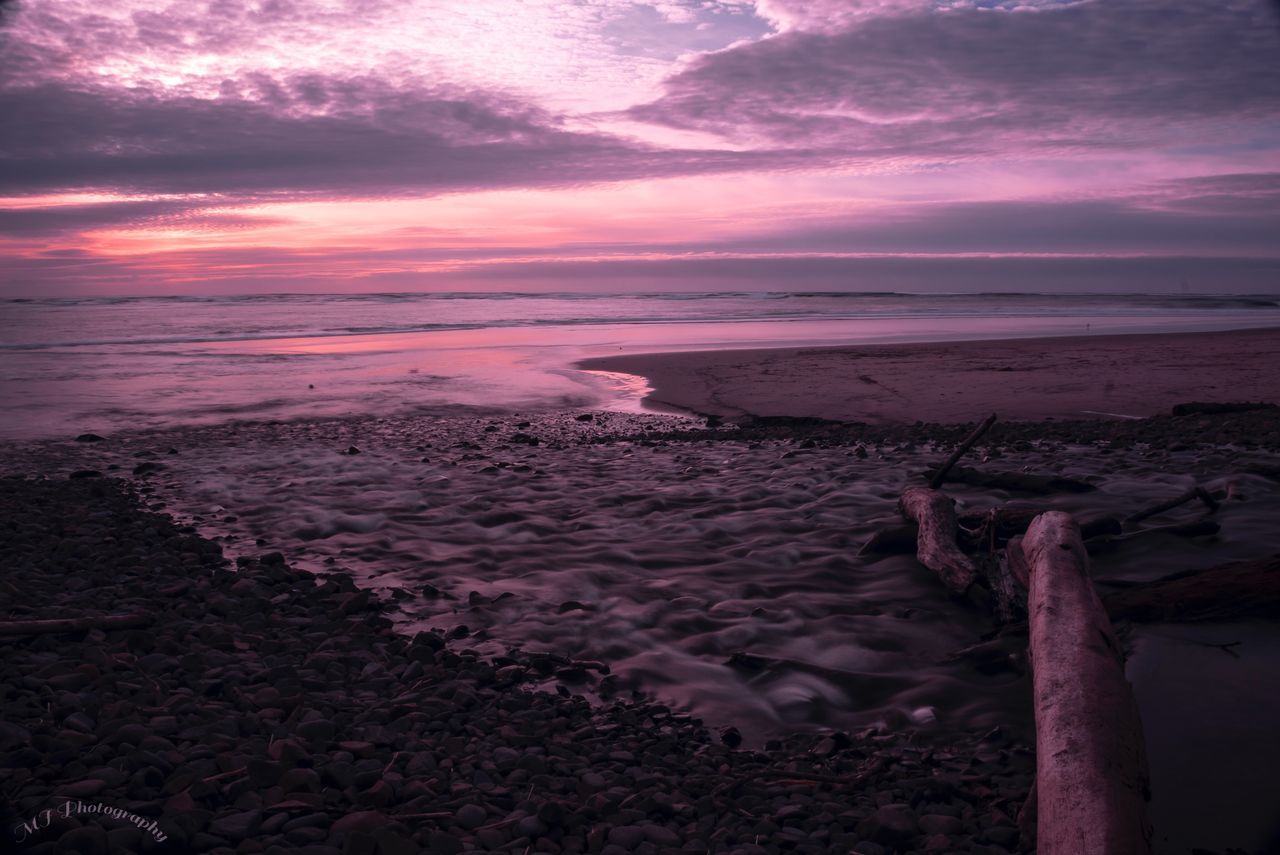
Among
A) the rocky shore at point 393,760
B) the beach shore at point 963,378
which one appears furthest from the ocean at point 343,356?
the rocky shore at point 393,760

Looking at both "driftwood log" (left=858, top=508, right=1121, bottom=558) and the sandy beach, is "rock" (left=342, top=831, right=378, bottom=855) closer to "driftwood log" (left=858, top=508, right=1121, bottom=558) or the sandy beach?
the sandy beach

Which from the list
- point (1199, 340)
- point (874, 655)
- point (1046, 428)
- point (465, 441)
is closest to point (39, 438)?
point (465, 441)

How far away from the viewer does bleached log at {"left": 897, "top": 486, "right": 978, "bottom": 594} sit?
17.8ft

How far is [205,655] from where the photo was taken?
4344 millimetres

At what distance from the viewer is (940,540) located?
585 centimetres

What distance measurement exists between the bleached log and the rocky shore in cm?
178

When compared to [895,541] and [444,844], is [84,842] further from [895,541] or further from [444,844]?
[895,541]

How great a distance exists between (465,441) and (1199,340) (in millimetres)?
21901

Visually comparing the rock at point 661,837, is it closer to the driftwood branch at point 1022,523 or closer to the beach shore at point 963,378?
the driftwood branch at point 1022,523

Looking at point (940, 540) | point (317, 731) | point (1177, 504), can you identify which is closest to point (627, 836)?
point (317, 731)

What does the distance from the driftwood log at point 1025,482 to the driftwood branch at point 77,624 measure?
262 inches

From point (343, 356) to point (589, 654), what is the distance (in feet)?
72.1

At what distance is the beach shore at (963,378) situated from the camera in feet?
44.2

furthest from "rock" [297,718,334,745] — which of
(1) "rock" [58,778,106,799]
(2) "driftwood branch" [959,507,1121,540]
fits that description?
(2) "driftwood branch" [959,507,1121,540]
